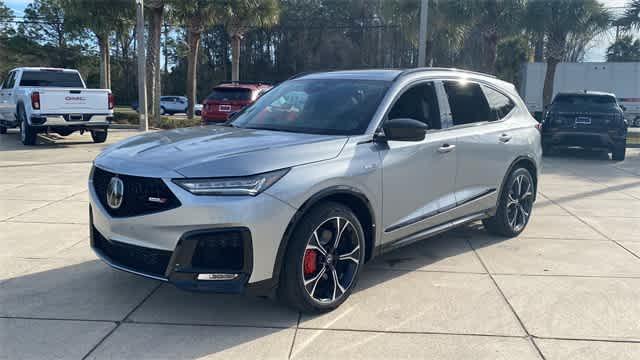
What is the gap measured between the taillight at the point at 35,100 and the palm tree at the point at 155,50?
9.35m

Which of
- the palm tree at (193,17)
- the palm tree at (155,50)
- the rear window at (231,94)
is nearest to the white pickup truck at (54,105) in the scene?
the rear window at (231,94)

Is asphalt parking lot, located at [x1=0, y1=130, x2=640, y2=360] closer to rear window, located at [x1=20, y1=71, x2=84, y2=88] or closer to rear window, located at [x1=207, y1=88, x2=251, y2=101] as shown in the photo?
rear window, located at [x1=20, y1=71, x2=84, y2=88]

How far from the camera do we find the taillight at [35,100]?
45.2 feet

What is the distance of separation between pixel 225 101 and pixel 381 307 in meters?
13.5

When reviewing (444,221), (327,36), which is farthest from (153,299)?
(327,36)

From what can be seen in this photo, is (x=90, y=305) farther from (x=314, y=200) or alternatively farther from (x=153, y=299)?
(x=314, y=200)

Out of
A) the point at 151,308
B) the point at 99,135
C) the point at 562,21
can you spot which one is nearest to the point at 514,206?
the point at 151,308

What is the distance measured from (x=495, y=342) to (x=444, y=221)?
5.59 ft

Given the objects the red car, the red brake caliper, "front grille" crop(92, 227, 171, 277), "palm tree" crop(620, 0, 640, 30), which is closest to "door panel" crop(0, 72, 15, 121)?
the red car

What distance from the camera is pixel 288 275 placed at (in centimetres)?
389

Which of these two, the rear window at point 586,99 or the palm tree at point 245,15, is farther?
the palm tree at point 245,15

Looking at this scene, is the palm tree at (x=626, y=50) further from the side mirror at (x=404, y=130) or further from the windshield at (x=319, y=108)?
the side mirror at (x=404, y=130)

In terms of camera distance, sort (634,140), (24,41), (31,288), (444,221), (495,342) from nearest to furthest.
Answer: (495,342) → (31,288) → (444,221) → (634,140) → (24,41)

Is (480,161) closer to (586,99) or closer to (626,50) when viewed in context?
(586,99)
